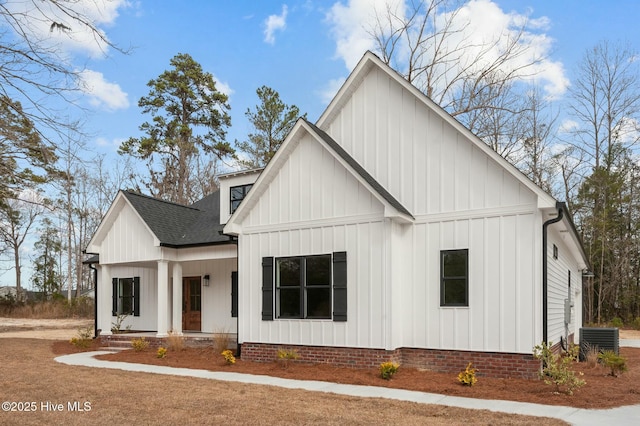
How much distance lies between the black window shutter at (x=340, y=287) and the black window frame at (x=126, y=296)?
10791 millimetres

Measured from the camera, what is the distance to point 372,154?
13.1 metres

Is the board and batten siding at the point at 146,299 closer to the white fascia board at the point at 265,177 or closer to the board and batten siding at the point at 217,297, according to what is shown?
the board and batten siding at the point at 217,297

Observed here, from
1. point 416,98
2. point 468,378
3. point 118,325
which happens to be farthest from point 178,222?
point 468,378

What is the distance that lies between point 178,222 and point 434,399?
12.0 m

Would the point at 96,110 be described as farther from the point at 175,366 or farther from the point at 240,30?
the point at 240,30

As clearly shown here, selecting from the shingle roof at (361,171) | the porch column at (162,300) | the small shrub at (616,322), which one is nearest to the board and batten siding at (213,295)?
the porch column at (162,300)

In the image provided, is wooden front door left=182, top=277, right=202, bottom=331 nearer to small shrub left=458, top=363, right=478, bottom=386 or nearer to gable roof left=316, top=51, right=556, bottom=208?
gable roof left=316, top=51, right=556, bottom=208

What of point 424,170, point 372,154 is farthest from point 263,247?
point 424,170

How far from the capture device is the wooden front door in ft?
62.8

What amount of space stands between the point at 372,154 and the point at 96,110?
695 cm

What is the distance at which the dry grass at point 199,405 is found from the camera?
759 centimetres

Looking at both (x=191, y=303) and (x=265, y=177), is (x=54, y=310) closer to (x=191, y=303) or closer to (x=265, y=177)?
(x=191, y=303)

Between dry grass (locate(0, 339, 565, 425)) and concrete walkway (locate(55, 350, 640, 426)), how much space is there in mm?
435

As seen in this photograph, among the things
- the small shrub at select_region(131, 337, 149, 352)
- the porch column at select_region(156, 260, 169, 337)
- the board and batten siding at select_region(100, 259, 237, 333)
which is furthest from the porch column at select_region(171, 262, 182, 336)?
the small shrub at select_region(131, 337, 149, 352)
